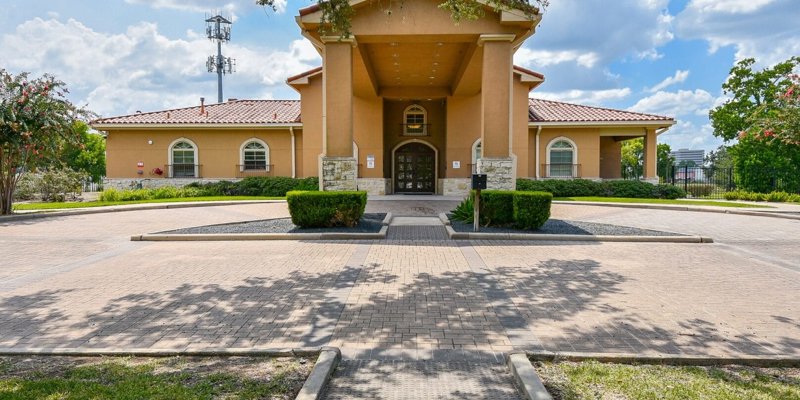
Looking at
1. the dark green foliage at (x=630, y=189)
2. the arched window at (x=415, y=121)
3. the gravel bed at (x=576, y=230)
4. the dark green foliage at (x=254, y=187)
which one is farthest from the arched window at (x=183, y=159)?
the dark green foliage at (x=630, y=189)

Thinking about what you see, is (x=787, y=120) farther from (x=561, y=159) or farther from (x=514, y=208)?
(x=561, y=159)

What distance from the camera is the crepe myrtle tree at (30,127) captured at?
571 inches

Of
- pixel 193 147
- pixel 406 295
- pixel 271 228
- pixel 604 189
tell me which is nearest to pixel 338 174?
pixel 271 228

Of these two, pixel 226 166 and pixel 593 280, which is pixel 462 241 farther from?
pixel 226 166

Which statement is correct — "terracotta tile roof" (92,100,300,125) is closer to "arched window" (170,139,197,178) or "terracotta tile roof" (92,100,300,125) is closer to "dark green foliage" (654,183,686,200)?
"arched window" (170,139,197,178)

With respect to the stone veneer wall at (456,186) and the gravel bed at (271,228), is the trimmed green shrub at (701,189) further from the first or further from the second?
the gravel bed at (271,228)

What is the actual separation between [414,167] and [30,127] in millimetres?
17526

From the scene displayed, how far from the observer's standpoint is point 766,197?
23203mm

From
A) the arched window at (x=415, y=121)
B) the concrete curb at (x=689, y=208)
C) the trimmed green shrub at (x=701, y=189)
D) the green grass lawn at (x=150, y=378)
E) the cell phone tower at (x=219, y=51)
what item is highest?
the cell phone tower at (x=219, y=51)

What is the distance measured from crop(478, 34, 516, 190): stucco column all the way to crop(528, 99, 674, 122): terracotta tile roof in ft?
37.3

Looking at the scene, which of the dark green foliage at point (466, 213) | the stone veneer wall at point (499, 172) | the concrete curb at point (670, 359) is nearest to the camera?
the concrete curb at point (670, 359)

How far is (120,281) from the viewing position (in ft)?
21.5

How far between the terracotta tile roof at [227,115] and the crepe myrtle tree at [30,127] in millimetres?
10603

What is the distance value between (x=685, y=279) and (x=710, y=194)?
2442cm
